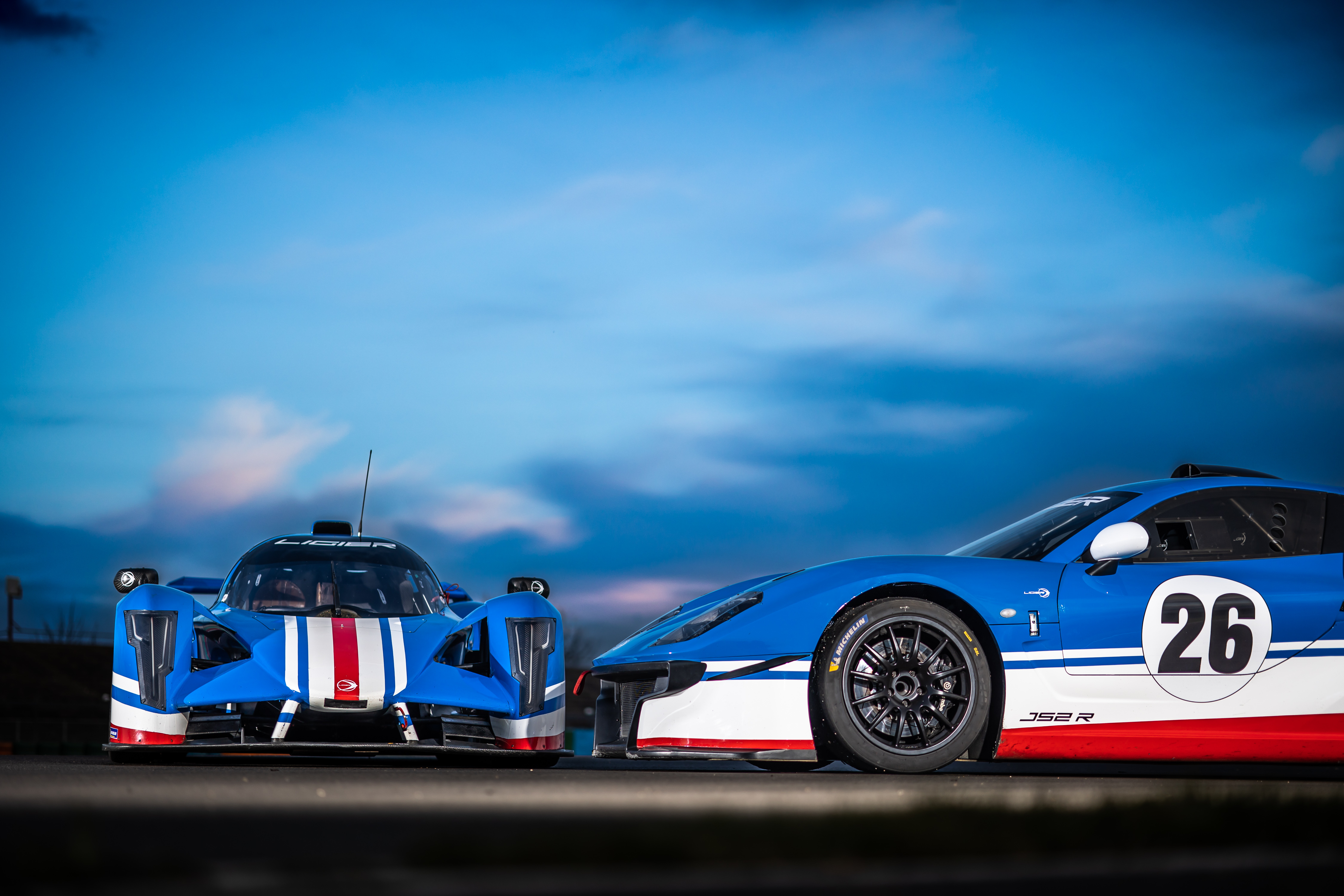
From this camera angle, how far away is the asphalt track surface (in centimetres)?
233

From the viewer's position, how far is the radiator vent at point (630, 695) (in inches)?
237

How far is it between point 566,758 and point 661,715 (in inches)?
128

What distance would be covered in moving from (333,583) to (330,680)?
176 cm

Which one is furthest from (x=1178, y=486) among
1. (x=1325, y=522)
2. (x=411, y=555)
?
(x=411, y=555)

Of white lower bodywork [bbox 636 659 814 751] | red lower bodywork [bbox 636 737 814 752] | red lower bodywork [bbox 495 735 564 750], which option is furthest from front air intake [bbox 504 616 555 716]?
red lower bodywork [bbox 636 737 814 752]

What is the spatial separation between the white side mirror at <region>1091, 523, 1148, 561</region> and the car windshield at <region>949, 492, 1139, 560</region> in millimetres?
351

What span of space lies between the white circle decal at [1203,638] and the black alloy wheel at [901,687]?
860mm

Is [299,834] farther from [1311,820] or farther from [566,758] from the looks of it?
A: [566,758]

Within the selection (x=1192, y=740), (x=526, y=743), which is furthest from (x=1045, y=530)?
(x=526, y=743)

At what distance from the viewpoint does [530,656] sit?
23.1 feet

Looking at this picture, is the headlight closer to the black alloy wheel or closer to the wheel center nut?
the black alloy wheel

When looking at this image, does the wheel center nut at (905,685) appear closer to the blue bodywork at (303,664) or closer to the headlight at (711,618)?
the headlight at (711,618)

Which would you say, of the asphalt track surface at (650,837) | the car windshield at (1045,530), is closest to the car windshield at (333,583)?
the asphalt track surface at (650,837)

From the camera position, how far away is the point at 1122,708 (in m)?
5.89
